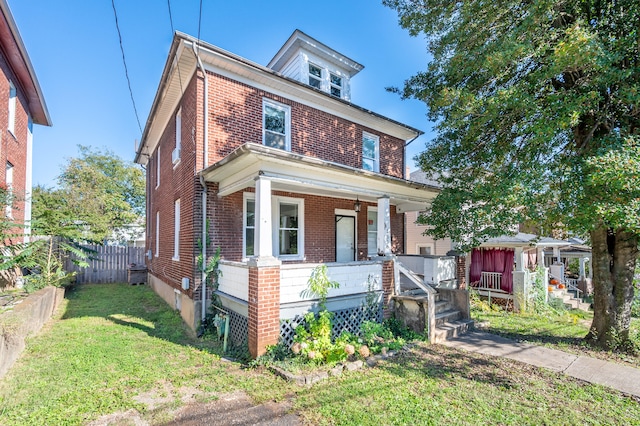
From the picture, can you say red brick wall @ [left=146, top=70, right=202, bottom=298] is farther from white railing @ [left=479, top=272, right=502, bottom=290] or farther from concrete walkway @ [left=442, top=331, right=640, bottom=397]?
white railing @ [left=479, top=272, right=502, bottom=290]

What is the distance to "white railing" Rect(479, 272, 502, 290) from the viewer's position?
41.0 ft

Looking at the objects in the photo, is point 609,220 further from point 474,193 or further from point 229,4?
point 229,4

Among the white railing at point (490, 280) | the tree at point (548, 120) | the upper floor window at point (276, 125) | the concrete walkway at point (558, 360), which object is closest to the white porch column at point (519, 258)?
the white railing at point (490, 280)

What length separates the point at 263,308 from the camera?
212 inches

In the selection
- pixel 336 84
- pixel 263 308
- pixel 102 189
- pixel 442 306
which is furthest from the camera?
pixel 102 189

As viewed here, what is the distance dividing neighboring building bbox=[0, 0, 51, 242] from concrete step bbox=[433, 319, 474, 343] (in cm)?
1020

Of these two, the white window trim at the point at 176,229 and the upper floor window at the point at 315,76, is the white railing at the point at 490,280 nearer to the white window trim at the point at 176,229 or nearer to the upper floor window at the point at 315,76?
the upper floor window at the point at 315,76

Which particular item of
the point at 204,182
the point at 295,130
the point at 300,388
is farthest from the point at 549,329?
the point at 204,182

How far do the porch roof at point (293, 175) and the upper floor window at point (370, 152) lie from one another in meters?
2.77

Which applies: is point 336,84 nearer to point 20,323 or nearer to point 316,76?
point 316,76

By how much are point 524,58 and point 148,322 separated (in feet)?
33.4

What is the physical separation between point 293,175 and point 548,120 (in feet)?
15.6

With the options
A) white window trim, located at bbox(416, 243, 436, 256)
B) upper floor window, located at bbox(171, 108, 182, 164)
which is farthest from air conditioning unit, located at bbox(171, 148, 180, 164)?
white window trim, located at bbox(416, 243, 436, 256)

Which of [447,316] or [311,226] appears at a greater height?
[311,226]
